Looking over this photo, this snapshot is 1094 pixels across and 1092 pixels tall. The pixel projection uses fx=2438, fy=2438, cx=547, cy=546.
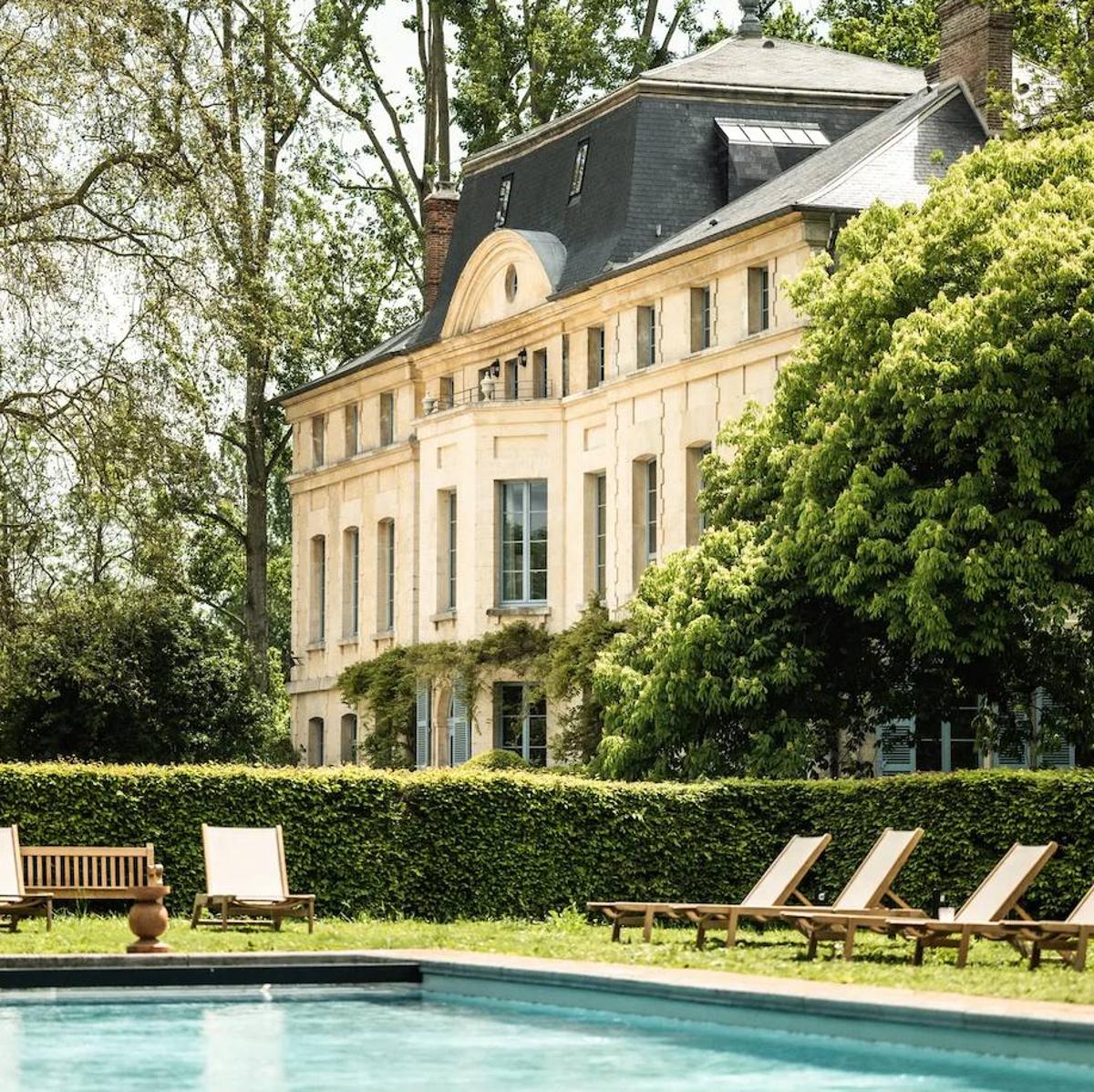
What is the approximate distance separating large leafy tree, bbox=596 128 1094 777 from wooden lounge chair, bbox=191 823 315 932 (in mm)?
9447

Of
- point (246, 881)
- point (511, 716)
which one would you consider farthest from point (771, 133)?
point (246, 881)

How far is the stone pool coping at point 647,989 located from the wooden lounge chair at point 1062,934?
70.0 inches

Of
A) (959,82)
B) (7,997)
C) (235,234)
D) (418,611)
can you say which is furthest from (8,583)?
(418,611)

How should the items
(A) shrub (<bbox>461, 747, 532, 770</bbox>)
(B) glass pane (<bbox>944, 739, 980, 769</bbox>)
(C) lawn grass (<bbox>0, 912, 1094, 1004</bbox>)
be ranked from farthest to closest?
(A) shrub (<bbox>461, 747, 532, 770</bbox>)
(B) glass pane (<bbox>944, 739, 980, 769</bbox>)
(C) lawn grass (<bbox>0, 912, 1094, 1004</bbox>)

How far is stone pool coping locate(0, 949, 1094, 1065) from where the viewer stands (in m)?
14.1

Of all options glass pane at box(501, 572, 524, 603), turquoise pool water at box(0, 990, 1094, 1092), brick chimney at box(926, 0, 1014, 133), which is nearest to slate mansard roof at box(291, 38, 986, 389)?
brick chimney at box(926, 0, 1014, 133)

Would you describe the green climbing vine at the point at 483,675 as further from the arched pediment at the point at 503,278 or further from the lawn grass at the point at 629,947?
the lawn grass at the point at 629,947

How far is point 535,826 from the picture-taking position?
86.3 ft

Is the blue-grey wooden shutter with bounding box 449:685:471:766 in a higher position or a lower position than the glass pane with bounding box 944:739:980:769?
higher

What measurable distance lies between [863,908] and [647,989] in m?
3.46

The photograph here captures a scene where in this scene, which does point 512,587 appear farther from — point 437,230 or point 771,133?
point 437,230

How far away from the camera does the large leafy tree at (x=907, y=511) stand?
3008 centimetres

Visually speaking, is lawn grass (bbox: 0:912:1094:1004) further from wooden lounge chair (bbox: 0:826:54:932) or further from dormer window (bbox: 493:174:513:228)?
dormer window (bbox: 493:174:513:228)

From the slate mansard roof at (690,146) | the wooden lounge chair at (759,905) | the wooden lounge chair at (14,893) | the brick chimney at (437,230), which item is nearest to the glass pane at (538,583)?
the slate mansard roof at (690,146)
